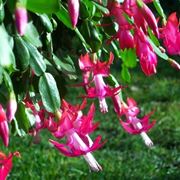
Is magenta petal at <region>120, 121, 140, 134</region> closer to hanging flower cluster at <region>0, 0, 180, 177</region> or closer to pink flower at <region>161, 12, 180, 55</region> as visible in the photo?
hanging flower cluster at <region>0, 0, 180, 177</region>

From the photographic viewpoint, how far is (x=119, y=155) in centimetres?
520

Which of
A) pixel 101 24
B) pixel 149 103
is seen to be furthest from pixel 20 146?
pixel 101 24

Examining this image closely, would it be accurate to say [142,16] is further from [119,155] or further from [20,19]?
[119,155]

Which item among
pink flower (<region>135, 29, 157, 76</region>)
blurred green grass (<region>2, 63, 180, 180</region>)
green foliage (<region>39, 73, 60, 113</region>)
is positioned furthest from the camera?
blurred green grass (<region>2, 63, 180, 180</region>)

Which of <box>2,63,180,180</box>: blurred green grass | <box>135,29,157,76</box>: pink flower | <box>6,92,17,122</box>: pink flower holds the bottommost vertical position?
<box>2,63,180,180</box>: blurred green grass

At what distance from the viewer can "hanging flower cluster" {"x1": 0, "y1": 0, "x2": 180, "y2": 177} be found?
4.91ft

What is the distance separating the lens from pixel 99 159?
16.4ft

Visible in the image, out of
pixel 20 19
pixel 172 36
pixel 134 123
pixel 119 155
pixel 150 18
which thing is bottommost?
pixel 119 155

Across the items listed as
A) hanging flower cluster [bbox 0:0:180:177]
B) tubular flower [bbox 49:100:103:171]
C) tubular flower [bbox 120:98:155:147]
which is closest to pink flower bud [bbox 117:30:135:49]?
hanging flower cluster [bbox 0:0:180:177]

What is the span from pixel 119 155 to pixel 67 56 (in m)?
3.14

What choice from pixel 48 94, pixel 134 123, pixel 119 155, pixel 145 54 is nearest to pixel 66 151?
pixel 48 94

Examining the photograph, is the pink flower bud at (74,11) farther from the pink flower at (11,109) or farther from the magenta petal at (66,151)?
the magenta petal at (66,151)

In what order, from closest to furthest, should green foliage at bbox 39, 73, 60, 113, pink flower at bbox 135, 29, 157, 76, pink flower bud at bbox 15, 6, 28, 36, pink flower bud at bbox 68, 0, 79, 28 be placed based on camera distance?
pink flower bud at bbox 15, 6, 28, 36, pink flower bud at bbox 68, 0, 79, 28, pink flower at bbox 135, 29, 157, 76, green foliage at bbox 39, 73, 60, 113

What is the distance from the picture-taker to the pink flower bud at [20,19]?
1223mm
